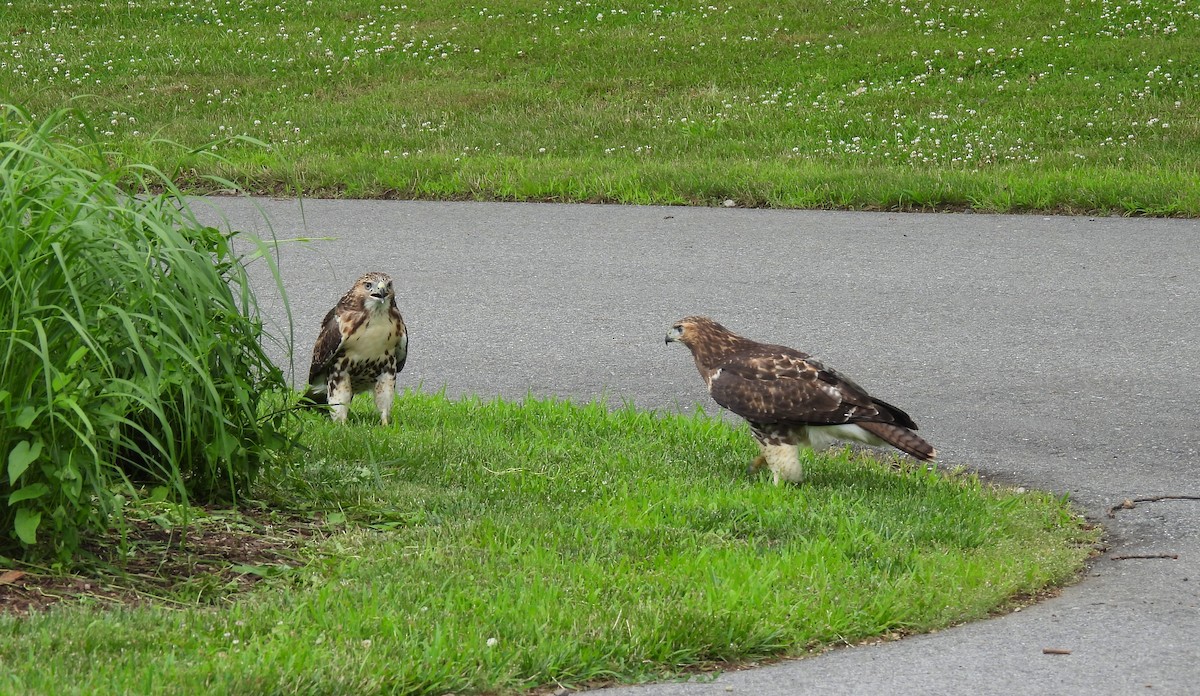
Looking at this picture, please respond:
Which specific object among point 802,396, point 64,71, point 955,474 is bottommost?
point 955,474

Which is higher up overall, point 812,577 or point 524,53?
point 524,53

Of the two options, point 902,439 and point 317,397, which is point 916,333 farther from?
point 317,397

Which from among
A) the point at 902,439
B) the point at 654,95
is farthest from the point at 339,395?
the point at 654,95

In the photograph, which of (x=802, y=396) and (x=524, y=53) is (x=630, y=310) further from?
(x=524, y=53)

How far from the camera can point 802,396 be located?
586 centimetres

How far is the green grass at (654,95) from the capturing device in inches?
449

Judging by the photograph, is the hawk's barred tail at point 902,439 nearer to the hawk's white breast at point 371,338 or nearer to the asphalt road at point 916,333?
the asphalt road at point 916,333

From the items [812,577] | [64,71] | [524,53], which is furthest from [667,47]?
[812,577]

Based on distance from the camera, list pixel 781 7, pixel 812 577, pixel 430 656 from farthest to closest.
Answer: pixel 781 7, pixel 812 577, pixel 430 656

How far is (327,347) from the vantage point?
259 inches

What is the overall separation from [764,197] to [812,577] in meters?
6.79

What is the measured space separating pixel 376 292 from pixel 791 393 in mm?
1877

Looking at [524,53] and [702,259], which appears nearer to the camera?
[702,259]

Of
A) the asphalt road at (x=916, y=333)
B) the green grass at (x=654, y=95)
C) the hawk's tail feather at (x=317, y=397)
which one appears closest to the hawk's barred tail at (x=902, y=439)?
the asphalt road at (x=916, y=333)
